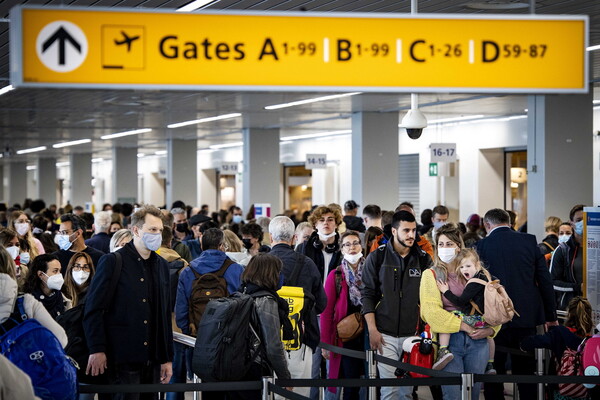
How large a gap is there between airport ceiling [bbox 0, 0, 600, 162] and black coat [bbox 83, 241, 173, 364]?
4.37 metres

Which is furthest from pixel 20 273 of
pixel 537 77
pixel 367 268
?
pixel 537 77

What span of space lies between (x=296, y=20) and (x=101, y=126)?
21.8 m

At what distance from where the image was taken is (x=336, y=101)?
63.1ft

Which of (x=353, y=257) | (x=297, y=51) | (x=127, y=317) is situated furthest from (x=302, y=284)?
(x=297, y=51)

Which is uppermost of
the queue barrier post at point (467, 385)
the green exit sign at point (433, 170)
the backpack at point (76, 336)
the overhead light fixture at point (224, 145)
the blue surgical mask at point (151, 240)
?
the overhead light fixture at point (224, 145)

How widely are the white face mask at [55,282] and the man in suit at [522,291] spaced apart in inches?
142

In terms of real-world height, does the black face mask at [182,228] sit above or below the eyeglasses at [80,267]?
above

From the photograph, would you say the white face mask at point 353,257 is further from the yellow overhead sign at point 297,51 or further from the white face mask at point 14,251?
the white face mask at point 14,251

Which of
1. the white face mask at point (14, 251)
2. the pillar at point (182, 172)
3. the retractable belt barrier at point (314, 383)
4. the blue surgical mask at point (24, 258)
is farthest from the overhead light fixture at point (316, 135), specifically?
the retractable belt barrier at point (314, 383)

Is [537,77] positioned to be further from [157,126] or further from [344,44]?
[157,126]

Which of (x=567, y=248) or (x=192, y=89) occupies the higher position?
(x=192, y=89)

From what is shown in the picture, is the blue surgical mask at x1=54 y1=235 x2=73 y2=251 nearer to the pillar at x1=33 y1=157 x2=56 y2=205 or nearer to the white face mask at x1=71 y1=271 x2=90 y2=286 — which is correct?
the white face mask at x1=71 y1=271 x2=90 y2=286

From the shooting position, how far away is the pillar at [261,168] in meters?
27.2

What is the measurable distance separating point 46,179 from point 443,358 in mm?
39747
